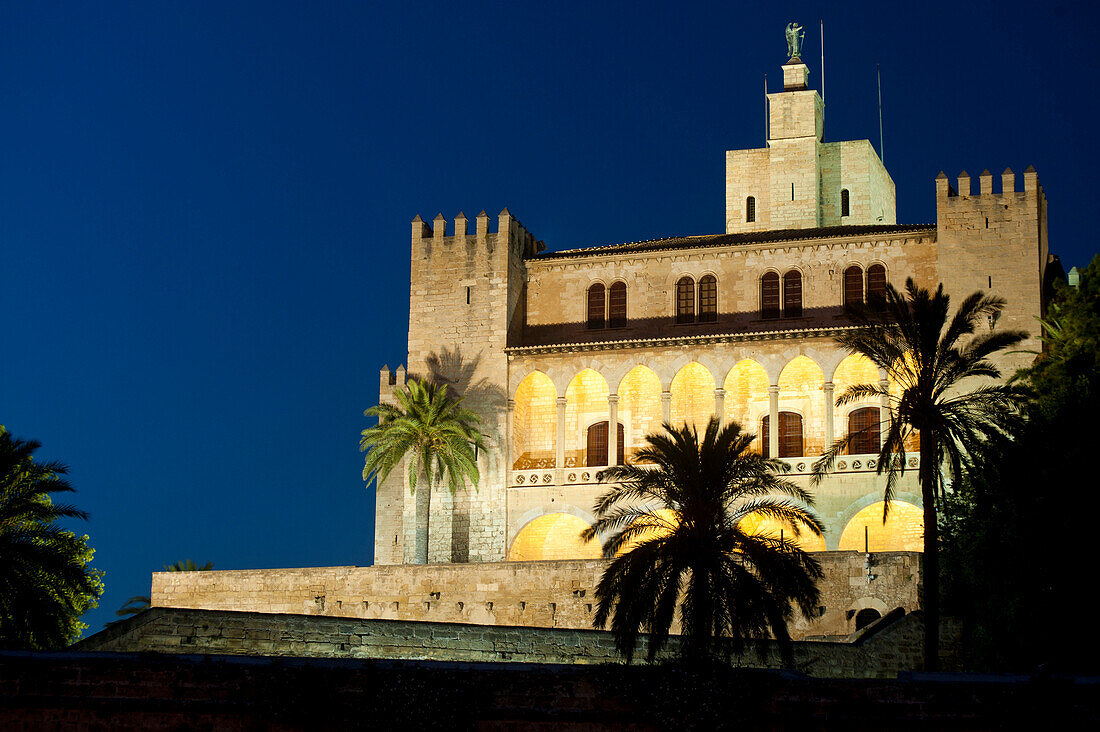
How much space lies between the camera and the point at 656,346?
49125mm

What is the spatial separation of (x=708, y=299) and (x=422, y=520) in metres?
12.0

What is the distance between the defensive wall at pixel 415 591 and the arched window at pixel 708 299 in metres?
13.0

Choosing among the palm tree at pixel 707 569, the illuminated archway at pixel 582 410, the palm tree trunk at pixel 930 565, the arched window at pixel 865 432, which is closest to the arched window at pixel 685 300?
the illuminated archway at pixel 582 410

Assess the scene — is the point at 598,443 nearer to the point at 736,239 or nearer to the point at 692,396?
the point at 692,396

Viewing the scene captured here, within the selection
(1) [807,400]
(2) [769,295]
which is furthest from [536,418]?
(1) [807,400]

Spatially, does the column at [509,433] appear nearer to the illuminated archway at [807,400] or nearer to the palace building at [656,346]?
the palace building at [656,346]

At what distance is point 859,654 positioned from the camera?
31812 millimetres

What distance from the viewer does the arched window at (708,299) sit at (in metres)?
51.0

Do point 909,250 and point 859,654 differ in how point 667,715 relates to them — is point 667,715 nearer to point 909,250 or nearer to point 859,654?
point 859,654

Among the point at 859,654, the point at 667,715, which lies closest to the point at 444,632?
the point at 859,654

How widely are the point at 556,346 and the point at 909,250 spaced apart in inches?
460

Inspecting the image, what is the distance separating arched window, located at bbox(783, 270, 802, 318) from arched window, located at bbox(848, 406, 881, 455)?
12.3ft

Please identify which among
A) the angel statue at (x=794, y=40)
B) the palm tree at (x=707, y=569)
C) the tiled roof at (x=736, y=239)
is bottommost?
the palm tree at (x=707, y=569)

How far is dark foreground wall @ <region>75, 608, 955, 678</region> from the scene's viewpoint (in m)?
29.8
